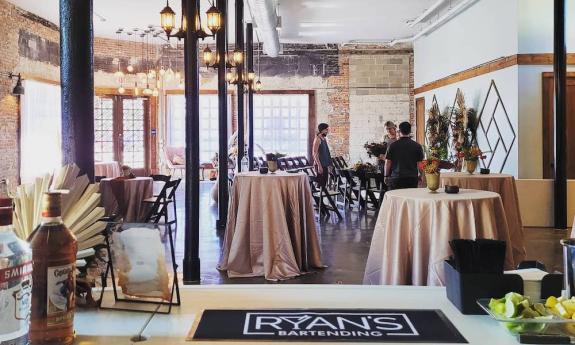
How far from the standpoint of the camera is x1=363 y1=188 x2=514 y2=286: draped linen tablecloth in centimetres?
402

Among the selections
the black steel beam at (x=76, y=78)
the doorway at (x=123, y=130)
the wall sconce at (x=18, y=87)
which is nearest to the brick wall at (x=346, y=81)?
the doorway at (x=123, y=130)

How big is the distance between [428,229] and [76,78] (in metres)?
2.91

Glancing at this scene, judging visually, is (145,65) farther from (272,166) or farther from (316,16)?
(272,166)

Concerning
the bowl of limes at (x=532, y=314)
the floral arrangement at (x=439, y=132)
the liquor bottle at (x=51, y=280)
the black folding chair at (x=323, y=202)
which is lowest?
the black folding chair at (x=323, y=202)

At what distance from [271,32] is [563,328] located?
36.7 ft

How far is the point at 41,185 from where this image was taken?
1.36m

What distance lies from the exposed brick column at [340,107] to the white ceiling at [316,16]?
121 centimetres

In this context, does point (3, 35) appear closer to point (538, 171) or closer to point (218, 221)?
point (218, 221)

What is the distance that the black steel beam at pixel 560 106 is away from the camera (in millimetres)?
8305

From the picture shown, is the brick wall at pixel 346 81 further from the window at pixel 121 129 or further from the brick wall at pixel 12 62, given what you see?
the brick wall at pixel 12 62

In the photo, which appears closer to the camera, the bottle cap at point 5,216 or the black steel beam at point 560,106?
the bottle cap at point 5,216

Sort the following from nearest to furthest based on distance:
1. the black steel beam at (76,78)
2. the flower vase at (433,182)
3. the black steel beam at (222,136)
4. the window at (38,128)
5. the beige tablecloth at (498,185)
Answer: the black steel beam at (76,78) → the flower vase at (433,182) → the beige tablecloth at (498,185) → the black steel beam at (222,136) → the window at (38,128)

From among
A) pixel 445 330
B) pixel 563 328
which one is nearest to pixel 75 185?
pixel 445 330

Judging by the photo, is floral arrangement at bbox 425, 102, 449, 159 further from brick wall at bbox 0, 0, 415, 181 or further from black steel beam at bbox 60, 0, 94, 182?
black steel beam at bbox 60, 0, 94, 182
